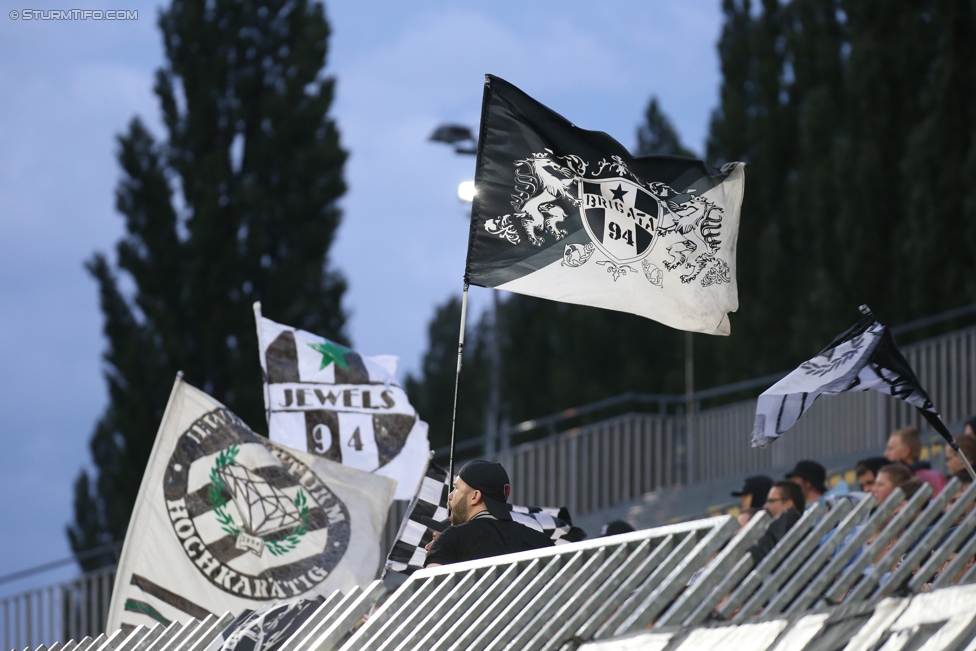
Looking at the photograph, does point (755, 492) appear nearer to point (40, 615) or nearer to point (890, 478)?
point (890, 478)

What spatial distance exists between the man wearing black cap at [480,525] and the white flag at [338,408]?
400 centimetres

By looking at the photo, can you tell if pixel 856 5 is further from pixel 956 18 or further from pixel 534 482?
pixel 534 482

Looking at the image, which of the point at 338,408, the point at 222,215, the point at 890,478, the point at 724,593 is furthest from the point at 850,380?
the point at 222,215

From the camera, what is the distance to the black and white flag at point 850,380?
23.7ft

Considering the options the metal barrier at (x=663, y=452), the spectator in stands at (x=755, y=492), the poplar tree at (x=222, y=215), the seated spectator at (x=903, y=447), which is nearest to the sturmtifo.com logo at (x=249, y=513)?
the spectator in stands at (x=755, y=492)

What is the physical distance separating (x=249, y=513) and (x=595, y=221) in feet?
9.97

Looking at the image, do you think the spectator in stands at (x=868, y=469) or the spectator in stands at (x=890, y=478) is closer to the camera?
the spectator in stands at (x=890, y=478)

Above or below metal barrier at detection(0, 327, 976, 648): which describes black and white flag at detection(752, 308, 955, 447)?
above

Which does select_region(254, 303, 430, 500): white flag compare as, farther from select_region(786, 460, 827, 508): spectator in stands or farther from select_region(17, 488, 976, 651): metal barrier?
select_region(17, 488, 976, 651): metal barrier

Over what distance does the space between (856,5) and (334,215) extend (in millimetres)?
10500

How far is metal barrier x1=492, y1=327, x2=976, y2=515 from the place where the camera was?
1580 centimetres

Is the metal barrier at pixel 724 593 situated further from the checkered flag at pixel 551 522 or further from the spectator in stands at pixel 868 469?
the spectator in stands at pixel 868 469

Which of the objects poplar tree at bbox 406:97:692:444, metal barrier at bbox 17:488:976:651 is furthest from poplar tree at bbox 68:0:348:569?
metal barrier at bbox 17:488:976:651

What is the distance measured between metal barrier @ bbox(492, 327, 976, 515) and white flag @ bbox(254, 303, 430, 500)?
5.91m
